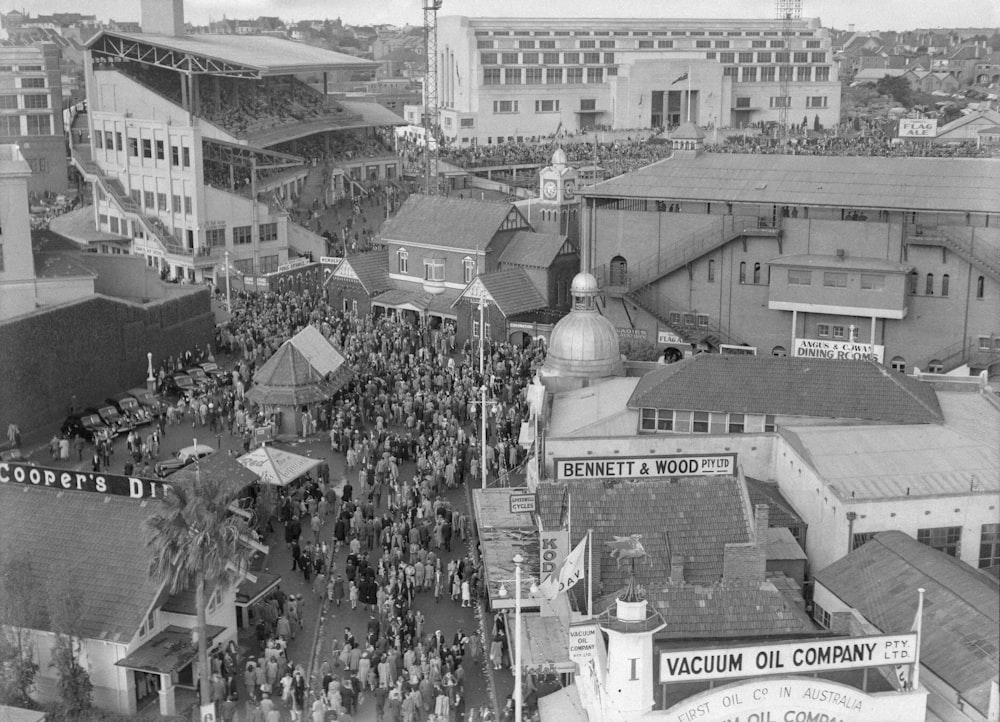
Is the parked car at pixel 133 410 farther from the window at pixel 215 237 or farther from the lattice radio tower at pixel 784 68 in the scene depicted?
the lattice radio tower at pixel 784 68

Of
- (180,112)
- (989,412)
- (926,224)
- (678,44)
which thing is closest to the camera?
(989,412)

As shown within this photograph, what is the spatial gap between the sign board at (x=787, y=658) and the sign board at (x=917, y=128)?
103094 mm

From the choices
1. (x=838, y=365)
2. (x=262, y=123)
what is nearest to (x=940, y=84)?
(x=262, y=123)

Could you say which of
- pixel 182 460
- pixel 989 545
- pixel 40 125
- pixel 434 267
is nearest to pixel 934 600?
pixel 989 545

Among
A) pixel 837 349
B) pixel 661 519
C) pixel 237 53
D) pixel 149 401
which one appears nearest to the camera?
pixel 661 519

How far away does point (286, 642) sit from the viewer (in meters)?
28.1

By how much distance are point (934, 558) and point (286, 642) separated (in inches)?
527

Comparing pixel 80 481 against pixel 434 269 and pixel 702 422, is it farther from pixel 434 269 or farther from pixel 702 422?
pixel 434 269

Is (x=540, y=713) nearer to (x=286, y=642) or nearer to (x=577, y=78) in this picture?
(x=286, y=642)

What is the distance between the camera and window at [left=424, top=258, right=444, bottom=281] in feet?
196

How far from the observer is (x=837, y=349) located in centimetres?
4669

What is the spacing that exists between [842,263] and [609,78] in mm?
83968

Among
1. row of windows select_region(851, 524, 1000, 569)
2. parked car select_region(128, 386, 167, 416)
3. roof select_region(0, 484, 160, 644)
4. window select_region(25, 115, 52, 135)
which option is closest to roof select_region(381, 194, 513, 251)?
parked car select_region(128, 386, 167, 416)

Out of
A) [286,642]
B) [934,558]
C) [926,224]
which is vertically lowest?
[286,642]
